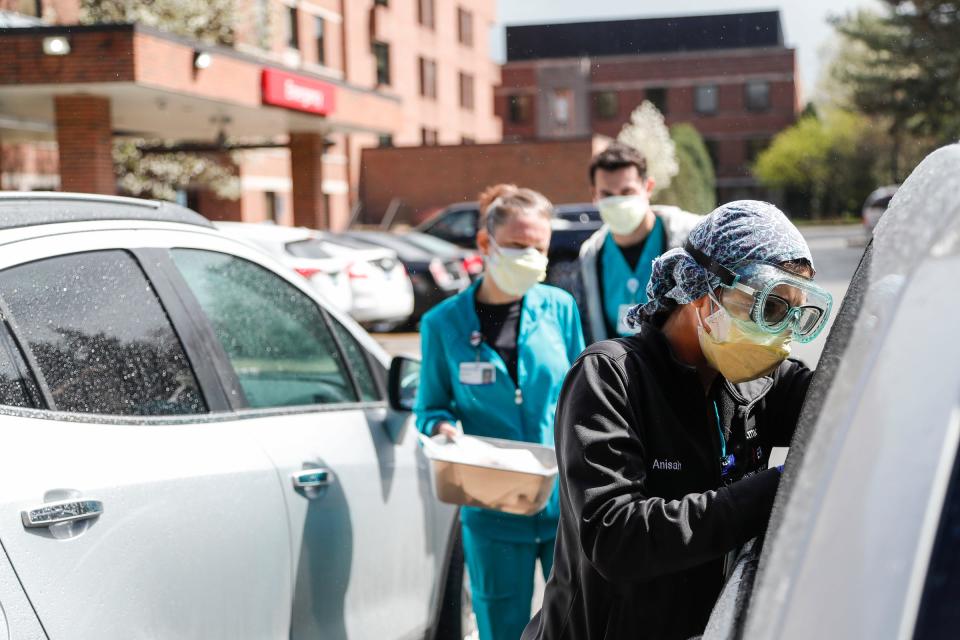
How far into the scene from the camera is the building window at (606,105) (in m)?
68.9

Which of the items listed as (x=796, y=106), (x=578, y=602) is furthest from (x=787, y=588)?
(x=796, y=106)

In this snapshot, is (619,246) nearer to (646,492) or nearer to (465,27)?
(646,492)

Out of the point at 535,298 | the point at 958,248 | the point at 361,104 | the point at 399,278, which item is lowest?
the point at 399,278

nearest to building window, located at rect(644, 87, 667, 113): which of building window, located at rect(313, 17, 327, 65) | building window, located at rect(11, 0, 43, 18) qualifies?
building window, located at rect(313, 17, 327, 65)

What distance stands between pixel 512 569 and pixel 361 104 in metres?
24.8

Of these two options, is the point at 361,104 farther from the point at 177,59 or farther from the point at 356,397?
the point at 356,397

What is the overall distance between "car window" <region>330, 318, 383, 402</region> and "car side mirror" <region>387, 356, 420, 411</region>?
10 cm

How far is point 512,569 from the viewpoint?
347cm

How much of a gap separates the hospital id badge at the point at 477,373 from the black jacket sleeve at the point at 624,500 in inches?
60.3

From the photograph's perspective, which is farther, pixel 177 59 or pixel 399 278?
pixel 177 59

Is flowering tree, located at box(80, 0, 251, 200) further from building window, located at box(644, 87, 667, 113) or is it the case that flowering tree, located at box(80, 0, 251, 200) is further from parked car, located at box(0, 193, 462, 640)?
building window, located at box(644, 87, 667, 113)

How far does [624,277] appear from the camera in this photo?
442 centimetres

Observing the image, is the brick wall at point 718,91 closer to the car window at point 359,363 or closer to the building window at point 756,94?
the building window at point 756,94

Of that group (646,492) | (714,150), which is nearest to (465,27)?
(714,150)
